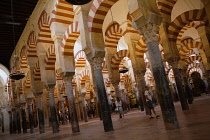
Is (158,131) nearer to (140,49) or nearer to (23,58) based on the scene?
(140,49)

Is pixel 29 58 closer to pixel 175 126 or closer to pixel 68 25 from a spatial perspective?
pixel 68 25

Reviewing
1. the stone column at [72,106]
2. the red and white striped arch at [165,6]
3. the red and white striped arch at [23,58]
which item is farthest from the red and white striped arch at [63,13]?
the red and white striped arch at [23,58]

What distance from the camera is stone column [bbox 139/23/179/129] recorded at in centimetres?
310

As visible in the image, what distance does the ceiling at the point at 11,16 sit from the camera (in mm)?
7684

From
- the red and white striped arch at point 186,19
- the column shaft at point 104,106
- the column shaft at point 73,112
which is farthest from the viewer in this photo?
the red and white striped arch at point 186,19

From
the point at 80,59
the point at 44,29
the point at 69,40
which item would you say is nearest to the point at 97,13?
the point at 69,40

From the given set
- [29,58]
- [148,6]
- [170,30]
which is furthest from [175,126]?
[29,58]

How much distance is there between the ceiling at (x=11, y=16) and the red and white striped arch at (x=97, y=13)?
3.03 m

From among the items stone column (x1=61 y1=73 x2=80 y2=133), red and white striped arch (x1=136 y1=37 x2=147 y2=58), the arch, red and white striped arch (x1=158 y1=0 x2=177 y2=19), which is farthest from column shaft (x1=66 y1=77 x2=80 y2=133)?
the arch

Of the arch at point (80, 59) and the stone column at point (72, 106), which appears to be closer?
the stone column at point (72, 106)

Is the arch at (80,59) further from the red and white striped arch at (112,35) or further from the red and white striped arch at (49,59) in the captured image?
the red and white striped arch at (49,59)

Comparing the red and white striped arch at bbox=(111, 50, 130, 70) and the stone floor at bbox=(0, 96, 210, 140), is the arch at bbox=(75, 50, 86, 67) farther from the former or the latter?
the stone floor at bbox=(0, 96, 210, 140)

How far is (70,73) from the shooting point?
6227 mm

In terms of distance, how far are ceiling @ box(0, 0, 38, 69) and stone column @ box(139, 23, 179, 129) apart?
5.05m
